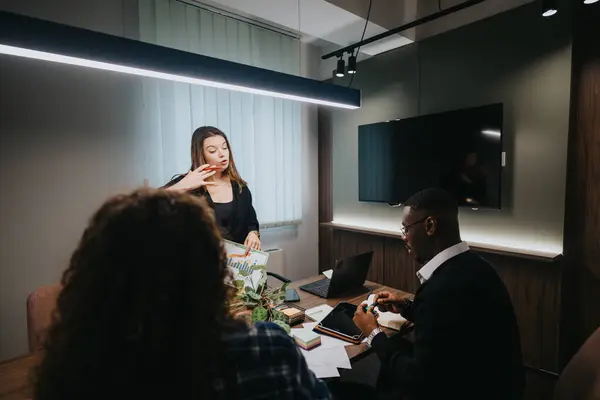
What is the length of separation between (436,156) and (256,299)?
1.98 meters

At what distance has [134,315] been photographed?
586 millimetres

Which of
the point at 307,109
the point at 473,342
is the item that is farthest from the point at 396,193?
the point at 473,342

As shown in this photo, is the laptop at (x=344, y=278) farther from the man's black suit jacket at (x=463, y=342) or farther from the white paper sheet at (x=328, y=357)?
the man's black suit jacket at (x=463, y=342)

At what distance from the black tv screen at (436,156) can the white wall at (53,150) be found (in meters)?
2.02

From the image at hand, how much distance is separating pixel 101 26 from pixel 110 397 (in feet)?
8.68

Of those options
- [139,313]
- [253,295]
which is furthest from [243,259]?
[139,313]

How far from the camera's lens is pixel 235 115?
3078 mm

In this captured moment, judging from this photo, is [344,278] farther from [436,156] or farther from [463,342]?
[436,156]

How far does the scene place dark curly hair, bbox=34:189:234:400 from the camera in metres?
0.58

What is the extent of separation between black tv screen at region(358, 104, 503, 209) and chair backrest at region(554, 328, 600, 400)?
4.94 feet

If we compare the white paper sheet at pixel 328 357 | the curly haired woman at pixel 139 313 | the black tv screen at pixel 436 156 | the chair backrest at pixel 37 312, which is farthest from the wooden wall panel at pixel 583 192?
the chair backrest at pixel 37 312

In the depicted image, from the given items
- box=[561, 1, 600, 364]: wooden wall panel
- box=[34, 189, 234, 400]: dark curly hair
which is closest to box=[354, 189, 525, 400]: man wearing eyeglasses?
box=[34, 189, 234, 400]: dark curly hair

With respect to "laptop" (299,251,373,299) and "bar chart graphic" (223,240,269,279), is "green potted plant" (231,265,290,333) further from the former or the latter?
"laptop" (299,251,373,299)

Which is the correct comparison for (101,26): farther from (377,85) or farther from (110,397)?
(110,397)
